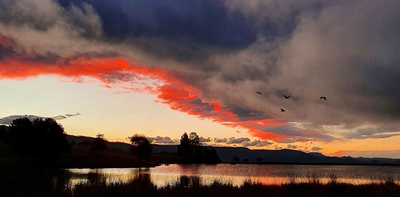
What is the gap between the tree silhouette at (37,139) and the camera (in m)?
80.8

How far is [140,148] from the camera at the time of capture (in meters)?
128

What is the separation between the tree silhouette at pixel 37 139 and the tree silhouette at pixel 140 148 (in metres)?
41.3

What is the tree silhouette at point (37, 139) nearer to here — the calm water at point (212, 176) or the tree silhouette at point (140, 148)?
the calm water at point (212, 176)

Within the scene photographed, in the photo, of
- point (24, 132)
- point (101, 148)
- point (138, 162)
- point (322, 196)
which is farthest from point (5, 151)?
point (322, 196)

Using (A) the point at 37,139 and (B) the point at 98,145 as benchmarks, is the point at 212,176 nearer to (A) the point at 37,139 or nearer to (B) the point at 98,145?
(A) the point at 37,139

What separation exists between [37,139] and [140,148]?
5075 centimetres

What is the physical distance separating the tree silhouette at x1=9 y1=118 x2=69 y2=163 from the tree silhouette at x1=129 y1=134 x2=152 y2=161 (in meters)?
41.3

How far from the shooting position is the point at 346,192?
2903 centimetres

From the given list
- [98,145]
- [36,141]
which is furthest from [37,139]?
[98,145]

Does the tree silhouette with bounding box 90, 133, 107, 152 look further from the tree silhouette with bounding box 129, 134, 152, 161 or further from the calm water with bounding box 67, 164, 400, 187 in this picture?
the calm water with bounding box 67, 164, 400, 187

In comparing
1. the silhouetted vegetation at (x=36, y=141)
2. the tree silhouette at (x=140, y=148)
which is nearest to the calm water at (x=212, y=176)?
the silhouetted vegetation at (x=36, y=141)

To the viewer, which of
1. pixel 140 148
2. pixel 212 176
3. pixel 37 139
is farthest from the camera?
pixel 140 148

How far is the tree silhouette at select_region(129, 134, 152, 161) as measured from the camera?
12778cm

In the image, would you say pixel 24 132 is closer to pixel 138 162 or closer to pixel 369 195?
pixel 138 162
